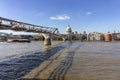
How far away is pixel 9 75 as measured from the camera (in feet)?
97.1

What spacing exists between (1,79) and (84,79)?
819 cm

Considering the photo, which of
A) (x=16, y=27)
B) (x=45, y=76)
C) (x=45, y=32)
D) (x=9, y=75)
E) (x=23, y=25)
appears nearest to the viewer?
(x=45, y=76)

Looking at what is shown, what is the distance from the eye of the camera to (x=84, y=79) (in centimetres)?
2614

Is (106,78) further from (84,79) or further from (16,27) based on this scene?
(16,27)

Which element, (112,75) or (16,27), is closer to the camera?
(112,75)

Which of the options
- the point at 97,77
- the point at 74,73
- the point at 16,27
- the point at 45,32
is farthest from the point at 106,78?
the point at 45,32

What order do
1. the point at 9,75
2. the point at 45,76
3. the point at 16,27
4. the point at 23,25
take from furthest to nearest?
the point at 23,25 → the point at 16,27 → the point at 9,75 → the point at 45,76

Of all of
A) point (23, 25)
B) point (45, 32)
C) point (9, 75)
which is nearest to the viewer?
point (9, 75)

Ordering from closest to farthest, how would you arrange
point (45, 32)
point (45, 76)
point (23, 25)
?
1. point (45, 76)
2. point (23, 25)
3. point (45, 32)

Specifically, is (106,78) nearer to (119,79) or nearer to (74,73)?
(119,79)

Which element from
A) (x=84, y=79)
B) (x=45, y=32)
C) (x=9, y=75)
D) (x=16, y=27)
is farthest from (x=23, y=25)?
(x=84, y=79)

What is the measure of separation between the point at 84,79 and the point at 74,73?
3933 mm

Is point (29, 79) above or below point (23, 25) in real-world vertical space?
below

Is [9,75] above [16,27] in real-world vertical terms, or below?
below
